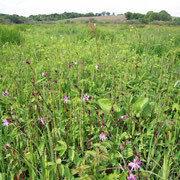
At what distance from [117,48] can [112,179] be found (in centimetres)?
301

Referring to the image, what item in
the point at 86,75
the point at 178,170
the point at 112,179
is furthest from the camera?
the point at 86,75

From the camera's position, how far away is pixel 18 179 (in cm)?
89

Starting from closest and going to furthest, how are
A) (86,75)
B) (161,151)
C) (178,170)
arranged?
(178,170)
(161,151)
(86,75)

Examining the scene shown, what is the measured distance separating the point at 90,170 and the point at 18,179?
423mm

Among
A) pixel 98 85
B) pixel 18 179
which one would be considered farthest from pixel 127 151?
pixel 98 85

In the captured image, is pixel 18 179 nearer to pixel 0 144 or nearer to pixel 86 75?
pixel 0 144

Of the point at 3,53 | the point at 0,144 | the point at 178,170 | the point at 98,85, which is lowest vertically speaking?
the point at 178,170

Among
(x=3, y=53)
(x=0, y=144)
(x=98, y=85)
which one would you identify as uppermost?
(x=3, y=53)

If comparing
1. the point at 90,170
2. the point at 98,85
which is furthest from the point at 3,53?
the point at 90,170

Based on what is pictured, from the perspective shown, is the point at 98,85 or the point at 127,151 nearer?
the point at 127,151

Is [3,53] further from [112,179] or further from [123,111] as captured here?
[112,179]

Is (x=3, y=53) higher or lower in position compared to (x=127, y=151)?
higher

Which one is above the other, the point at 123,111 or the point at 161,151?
the point at 123,111

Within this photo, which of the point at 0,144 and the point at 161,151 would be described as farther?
the point at 161,151
